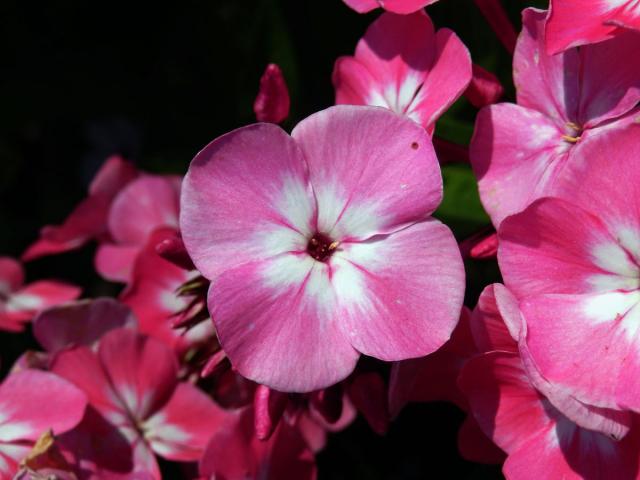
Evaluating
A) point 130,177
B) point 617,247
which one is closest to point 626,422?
point 617,247

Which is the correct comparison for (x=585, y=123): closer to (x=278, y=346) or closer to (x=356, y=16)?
(x=278, y=346)

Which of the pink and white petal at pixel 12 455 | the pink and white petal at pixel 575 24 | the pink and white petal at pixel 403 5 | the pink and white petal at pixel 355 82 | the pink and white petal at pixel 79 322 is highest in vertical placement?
the pink and white petal at pixel 403 5

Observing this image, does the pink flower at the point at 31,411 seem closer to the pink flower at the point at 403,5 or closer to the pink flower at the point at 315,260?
the pink flower at the point at 315,260

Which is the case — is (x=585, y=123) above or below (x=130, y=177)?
above

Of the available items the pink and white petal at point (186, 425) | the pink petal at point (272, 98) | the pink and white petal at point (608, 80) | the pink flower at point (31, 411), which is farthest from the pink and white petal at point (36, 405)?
the pink and white petal at point (608, 80)

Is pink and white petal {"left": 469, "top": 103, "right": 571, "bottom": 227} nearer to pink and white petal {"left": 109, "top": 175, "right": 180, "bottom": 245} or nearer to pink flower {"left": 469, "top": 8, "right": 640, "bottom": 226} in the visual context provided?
pink flower {"left": 469, "top": 8, "right": 640, "bottom": 226}

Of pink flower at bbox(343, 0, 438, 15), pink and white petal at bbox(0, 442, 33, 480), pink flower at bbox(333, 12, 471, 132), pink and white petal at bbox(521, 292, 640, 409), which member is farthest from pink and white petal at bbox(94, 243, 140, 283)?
pink and white petal at bbox(521, 292, 640, 409)

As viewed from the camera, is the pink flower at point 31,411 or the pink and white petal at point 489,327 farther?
the pink flower at point 31,411
